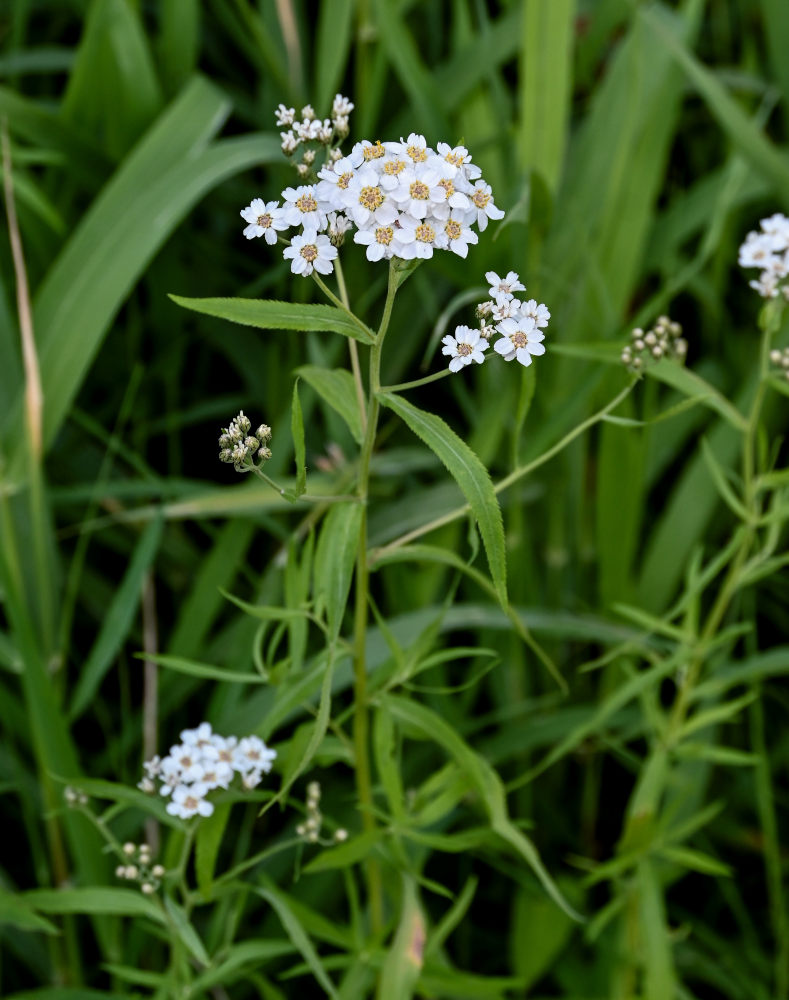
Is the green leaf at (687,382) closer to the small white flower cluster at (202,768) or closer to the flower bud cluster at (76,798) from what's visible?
the small white flower cluster at (202,768)

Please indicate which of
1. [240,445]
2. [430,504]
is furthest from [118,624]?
[240,445]

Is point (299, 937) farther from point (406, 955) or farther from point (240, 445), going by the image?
point (240, 445)

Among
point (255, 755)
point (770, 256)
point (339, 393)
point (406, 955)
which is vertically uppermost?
point (770, 256)

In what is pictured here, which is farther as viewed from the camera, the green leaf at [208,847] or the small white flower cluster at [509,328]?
the green leaf at [208,847]

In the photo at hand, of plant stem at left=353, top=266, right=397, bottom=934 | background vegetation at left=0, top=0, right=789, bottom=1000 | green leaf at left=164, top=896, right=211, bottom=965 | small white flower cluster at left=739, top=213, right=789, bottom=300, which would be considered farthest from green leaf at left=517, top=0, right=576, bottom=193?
green leaf at left=164, top=896, right=211, bottom=965

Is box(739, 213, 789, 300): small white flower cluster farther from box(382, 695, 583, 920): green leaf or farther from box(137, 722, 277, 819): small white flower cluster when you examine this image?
box(137, 722, 277, 819): small white flower cluster

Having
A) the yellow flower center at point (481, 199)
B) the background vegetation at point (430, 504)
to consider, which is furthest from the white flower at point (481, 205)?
the background vegetation at point (430, 504)

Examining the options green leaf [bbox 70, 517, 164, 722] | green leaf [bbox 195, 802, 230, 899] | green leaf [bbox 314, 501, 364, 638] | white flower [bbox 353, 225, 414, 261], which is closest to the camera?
white flower [bbox 353, 225, 414, 261]
